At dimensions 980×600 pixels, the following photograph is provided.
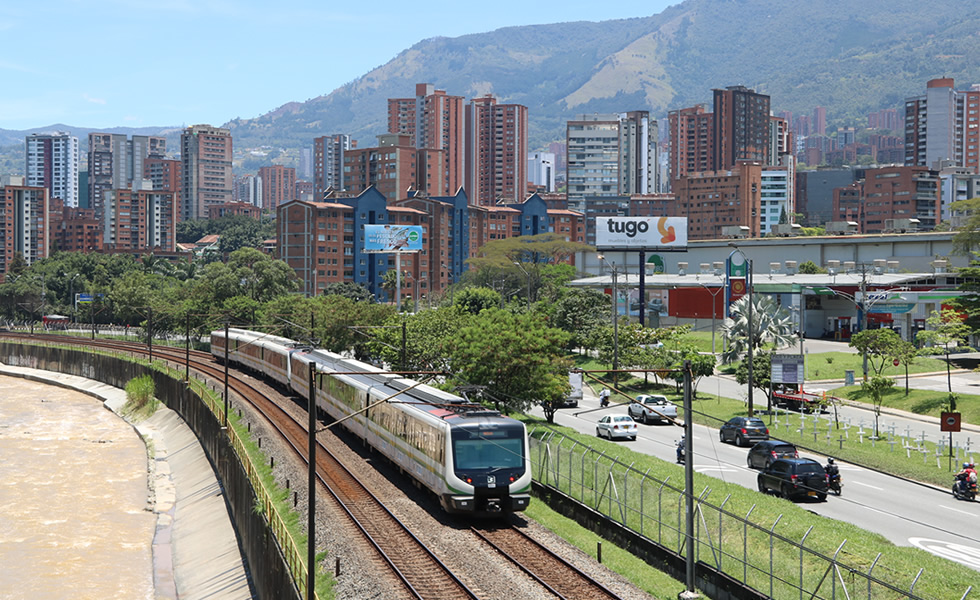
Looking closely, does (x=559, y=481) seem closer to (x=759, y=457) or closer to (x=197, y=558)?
(x=759, y=457)

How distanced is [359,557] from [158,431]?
160 feet

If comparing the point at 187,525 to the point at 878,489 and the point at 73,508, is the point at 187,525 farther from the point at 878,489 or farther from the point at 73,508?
the point at 878,489

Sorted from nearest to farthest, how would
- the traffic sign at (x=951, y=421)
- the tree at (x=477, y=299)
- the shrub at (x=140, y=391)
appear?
1. the traffic sign at (x=951, y=421)
2. the shrub at (x=140, y=391)
3. the tree at (x=477, y=299)

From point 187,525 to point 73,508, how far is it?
934cm

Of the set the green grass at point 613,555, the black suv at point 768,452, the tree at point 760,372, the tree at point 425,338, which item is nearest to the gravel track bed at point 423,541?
the green grass at point 613,555

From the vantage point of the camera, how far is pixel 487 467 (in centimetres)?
2841

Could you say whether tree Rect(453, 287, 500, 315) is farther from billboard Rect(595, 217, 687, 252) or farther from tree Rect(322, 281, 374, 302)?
tree Rect(322, 281, 374, 302)

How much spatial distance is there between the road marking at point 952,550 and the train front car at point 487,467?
37.1ft

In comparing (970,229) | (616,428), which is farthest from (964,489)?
(970,229)

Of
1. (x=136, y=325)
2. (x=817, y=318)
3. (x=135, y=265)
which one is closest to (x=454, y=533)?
(x=817, y=318)

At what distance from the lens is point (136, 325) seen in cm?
13525

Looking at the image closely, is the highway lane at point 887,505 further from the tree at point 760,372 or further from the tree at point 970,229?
the tree at point 970,229

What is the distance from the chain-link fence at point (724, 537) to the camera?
765 inches

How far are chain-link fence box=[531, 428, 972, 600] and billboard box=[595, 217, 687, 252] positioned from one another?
64026 mm
